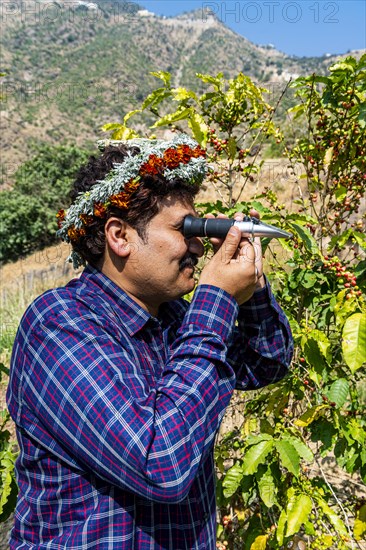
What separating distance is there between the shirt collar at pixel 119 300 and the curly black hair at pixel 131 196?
7cm

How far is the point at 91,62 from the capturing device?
55.7 meters

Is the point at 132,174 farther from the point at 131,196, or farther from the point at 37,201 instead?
the point at 37,201

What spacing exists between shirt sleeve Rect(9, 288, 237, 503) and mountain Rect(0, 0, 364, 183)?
83.5 ft

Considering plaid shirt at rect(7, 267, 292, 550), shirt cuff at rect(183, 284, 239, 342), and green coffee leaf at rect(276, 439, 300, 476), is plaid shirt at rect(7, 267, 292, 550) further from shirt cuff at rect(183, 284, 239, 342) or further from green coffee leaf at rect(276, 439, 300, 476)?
green coffee leaf at rect(276, 439, 300, 476)

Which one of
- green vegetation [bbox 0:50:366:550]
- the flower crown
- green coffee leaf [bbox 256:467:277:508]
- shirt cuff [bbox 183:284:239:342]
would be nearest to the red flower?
the flower crown

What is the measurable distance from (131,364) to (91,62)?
61112 mm

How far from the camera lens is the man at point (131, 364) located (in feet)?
2.87

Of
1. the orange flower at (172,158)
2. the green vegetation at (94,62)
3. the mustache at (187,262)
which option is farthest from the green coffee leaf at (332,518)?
the green vegetation at (94,62)

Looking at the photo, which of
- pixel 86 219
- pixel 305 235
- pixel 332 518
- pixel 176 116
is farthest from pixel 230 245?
pixel 332 518

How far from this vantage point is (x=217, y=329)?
3.18ft

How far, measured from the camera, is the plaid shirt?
34.1 inches

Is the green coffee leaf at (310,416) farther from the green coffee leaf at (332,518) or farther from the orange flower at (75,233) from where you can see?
the orange flower at (75,233)

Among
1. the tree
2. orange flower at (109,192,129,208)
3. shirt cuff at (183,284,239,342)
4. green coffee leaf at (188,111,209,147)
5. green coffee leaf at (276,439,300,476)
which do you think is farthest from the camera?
the tree

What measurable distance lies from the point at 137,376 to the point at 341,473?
2.98 m
